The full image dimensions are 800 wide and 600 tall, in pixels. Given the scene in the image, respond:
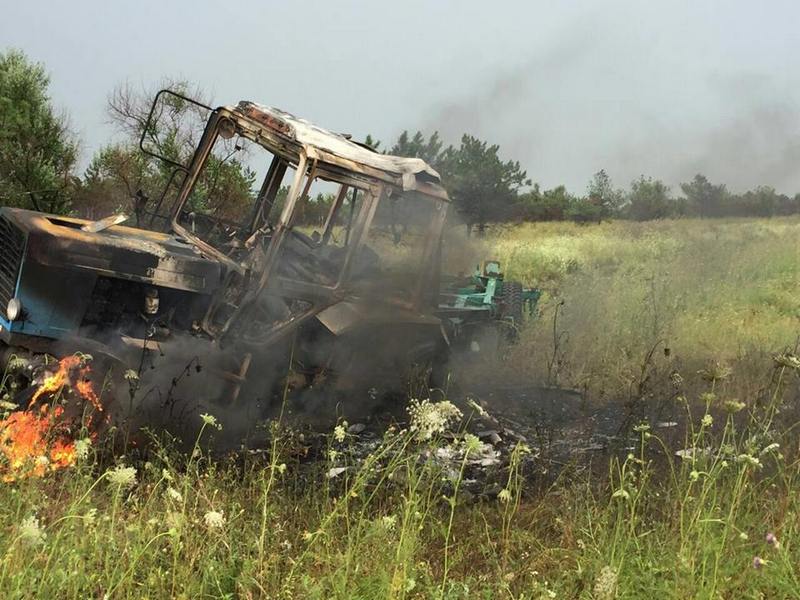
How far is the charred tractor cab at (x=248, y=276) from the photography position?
4.60m

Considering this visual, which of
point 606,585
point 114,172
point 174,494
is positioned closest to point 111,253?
point 174,494

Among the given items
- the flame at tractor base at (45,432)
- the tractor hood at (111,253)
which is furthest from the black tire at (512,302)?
the flame at tractor base at (45,432)

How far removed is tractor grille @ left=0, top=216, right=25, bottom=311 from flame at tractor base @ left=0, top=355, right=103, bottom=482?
828mm

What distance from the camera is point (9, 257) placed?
4785mm

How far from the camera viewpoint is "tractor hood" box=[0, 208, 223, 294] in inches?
177

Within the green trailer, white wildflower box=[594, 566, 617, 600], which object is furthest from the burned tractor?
white wildflower box=[594, 566, 617, 600]

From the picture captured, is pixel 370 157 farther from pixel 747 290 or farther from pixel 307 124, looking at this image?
pixel 747 290

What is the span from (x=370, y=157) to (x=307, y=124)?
55 cm

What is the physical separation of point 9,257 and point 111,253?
718 millimetres

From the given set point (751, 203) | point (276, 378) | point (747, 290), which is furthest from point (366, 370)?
point (751, 203)

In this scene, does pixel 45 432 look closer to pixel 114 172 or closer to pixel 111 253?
pixel 111 253

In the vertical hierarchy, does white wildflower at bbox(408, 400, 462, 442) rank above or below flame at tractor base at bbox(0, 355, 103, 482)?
above

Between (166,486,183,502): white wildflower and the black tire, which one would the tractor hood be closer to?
(166,486,183,502): white wildflower

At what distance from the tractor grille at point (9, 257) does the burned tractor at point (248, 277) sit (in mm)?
19
